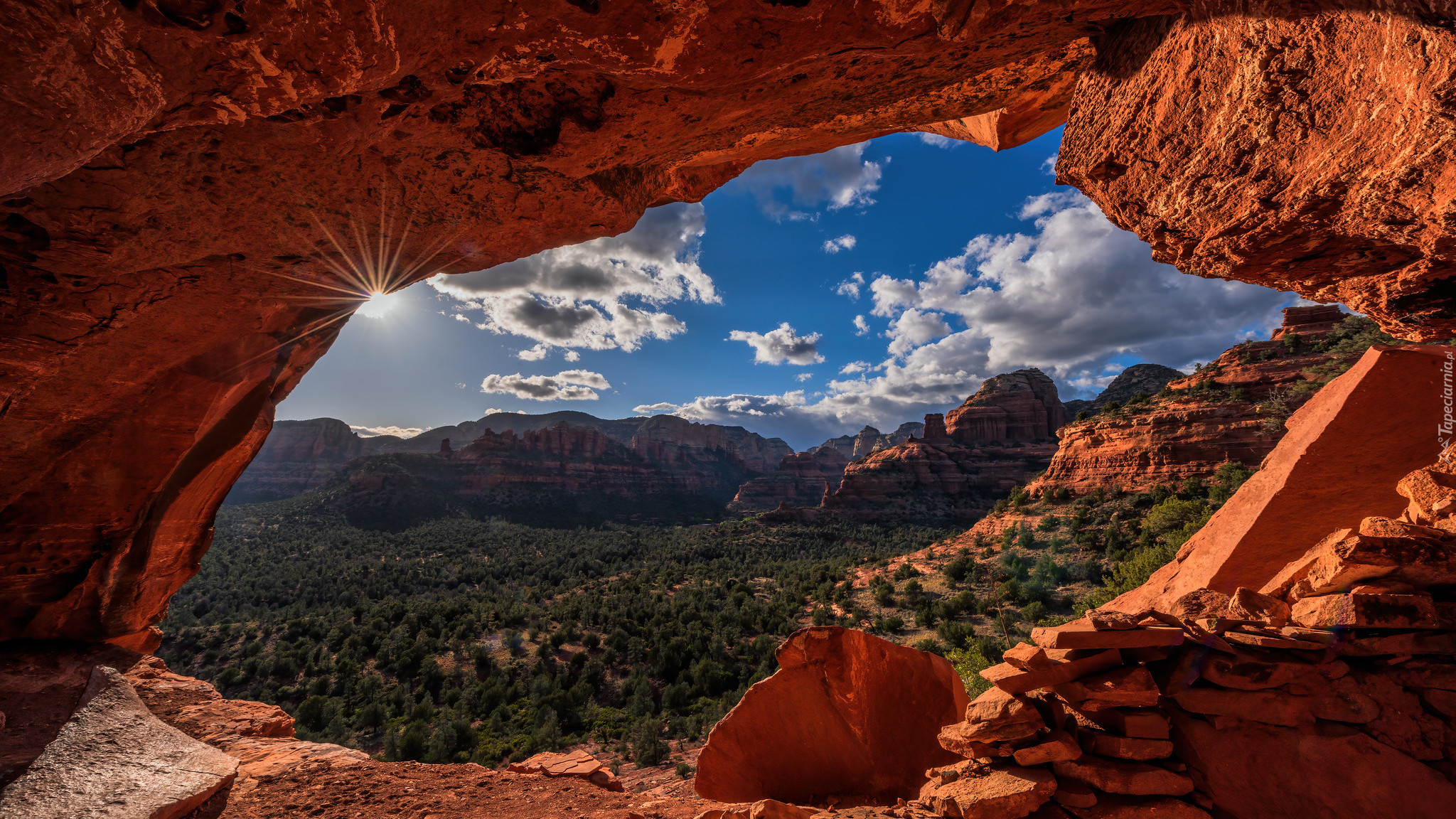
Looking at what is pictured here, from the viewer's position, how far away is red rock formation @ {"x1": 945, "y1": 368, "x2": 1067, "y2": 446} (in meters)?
63.4

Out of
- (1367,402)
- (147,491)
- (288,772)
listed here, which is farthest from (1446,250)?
(147,491)

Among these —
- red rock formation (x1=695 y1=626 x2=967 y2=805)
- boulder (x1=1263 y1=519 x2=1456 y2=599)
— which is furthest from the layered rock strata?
boulder (x1=1263 y1=519 x2=1456 y2=599)

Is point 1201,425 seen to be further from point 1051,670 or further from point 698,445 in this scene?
point 698,445

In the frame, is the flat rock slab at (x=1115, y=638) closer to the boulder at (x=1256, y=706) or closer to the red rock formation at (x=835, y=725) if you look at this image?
the boulder at (x=1256, y=706)

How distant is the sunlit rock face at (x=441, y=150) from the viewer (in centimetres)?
227

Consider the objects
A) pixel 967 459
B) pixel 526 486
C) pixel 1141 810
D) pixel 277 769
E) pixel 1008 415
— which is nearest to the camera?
pixel 1141 810

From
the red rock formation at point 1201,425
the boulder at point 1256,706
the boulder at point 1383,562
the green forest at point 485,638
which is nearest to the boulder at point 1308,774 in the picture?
the boulder at point 1256,706

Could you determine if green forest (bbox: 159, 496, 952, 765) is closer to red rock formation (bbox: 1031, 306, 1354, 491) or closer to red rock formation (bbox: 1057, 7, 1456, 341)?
red rock formation (bbox: 1057, 7, 1456, 341)

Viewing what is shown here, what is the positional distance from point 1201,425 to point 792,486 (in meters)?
79.0

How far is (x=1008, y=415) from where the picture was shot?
64750mm

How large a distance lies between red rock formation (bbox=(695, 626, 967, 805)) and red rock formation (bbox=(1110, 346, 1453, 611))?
3.28 m

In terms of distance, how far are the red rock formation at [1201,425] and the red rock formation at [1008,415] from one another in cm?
3146

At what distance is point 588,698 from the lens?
47.1 ft

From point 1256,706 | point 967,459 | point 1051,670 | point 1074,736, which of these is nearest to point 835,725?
point 1074,736
